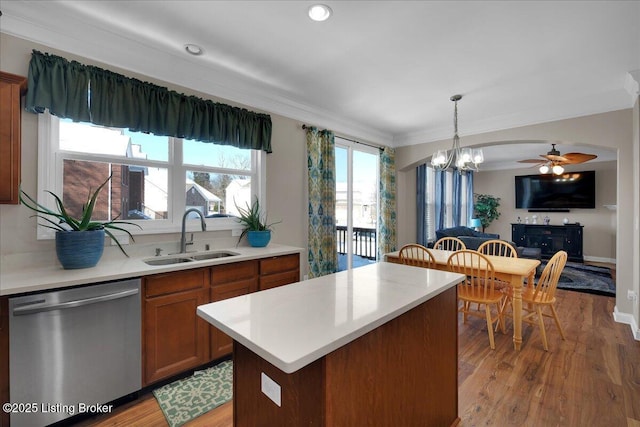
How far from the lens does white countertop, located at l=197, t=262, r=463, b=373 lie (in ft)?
2.76

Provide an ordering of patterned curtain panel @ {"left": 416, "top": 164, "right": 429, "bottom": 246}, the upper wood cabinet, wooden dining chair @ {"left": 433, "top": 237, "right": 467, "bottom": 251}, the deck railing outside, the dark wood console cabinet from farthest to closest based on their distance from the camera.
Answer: the dark wood console cabinet → patterned curtain panel @ {"left": 416, "top": 164, "right": 429, "bottom": 246} → the deck railing outside → wooden dining chair @ {"left": 433, "top": 237, "right": 467, "bottom": 251} → the upper wood cabinet

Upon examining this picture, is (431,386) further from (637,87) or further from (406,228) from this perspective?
(406,228)

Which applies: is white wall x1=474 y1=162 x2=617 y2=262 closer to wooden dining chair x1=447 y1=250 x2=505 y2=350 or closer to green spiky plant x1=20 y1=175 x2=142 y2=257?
wooden dining chair x1=447 y1=250 x2=505 y2=350

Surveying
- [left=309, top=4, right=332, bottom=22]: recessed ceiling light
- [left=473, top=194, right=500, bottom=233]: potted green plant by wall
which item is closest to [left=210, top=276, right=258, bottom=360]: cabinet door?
[left=309, top=4, right=332, bottom=22]: recessed ceiling light

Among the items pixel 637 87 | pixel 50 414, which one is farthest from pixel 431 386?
pixel 637 87

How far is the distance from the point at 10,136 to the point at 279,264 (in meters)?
2.10

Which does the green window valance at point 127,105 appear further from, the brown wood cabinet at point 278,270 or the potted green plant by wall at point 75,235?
the brown wood cabinet at point 278,270

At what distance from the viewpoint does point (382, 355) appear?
3.75 ft

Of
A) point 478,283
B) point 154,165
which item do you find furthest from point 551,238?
point 154,165

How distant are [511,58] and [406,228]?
3436 millimetres

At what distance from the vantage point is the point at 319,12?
1.92m

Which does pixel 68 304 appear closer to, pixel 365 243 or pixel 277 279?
pixel 277 279

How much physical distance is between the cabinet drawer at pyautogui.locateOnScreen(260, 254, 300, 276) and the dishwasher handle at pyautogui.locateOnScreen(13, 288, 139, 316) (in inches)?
41.1

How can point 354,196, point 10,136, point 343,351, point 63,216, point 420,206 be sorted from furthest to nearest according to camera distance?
point 420,206, point 354,196, point 63,216, point 10,136, point 343,351
